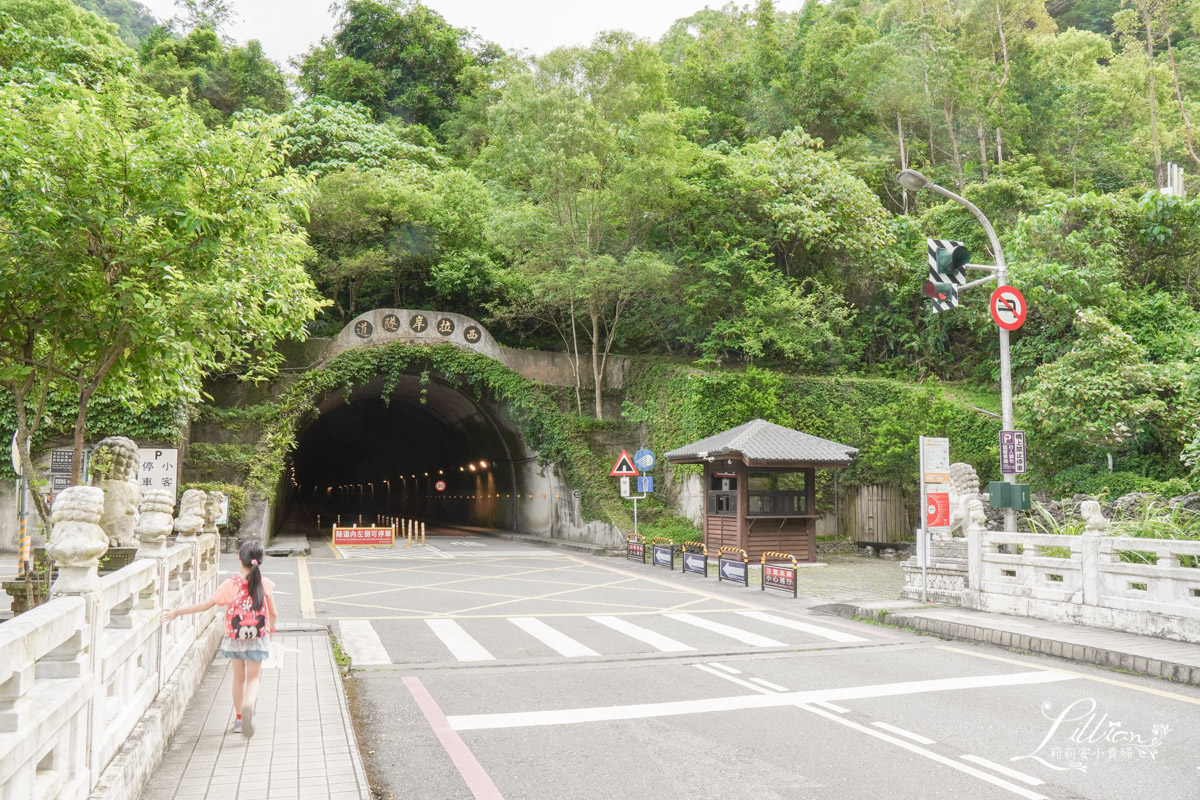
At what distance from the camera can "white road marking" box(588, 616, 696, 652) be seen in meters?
10.3

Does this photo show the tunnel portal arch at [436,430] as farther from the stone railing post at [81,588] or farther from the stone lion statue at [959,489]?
the stone railing post at [81,588]

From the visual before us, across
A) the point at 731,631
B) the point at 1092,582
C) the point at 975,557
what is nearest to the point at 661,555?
the point at 975,557

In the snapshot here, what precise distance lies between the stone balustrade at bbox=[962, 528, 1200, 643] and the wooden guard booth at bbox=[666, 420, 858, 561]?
727 centimetres

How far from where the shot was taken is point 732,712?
722 cm

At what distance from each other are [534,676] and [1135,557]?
8.84m

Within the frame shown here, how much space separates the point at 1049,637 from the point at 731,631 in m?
3.92

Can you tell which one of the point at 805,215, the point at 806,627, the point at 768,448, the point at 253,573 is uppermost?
the point at 805,215

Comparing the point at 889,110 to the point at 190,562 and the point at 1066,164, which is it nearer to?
the point at 1066,164

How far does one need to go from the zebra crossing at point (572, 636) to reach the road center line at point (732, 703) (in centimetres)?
224

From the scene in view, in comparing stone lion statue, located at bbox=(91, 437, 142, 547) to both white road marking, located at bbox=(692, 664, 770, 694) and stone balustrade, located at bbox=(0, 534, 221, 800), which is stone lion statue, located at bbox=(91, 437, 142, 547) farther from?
white road marking, located at bbox=(692, 664, 770, 694)

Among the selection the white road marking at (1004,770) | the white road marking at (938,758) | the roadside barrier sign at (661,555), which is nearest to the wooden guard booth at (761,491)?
the roadside barrier sign at (661,555)

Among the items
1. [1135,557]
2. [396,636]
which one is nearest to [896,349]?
[1135,557]

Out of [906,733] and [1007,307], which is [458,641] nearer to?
[906,733]

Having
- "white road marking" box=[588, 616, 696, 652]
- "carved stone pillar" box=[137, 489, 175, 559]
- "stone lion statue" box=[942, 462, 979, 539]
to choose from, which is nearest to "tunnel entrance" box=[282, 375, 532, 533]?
"stone lion statue" box=[942, 462, 979, 539]
